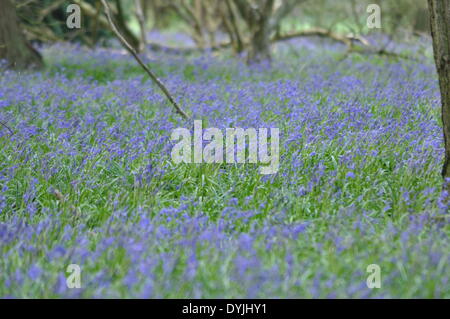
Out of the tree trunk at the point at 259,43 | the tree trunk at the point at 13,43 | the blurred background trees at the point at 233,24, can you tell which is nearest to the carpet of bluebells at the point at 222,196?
the tree trunk at the point at 13,43

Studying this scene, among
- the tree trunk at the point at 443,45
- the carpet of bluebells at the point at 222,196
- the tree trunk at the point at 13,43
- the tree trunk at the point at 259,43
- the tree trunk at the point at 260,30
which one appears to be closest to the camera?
the carpet of bluebells at the point at 222,196

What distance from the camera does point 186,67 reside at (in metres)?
9.66

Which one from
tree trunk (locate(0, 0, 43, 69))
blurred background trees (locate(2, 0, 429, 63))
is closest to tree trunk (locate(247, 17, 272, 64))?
blurred background trees (locate(2, 0, 429, 63))

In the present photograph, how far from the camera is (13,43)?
869 cm

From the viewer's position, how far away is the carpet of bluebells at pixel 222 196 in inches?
122

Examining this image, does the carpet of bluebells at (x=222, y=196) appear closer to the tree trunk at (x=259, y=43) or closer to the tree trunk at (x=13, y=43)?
the tree trunk at (x=13, y=43)

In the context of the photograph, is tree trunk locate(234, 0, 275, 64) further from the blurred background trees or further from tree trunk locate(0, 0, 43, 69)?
tree trunk locate(0, 0, 43, 69)

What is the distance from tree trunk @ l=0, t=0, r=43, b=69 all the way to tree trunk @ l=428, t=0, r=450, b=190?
6496 mm

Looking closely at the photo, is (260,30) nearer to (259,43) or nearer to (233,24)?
(259,43)

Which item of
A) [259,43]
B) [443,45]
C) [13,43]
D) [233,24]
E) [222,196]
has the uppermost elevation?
[233,24]

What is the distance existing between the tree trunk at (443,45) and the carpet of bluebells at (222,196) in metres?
0.54

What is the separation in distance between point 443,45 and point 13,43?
7.02 metres

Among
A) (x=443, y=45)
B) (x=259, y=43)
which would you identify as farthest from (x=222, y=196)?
(x=259, y=43)

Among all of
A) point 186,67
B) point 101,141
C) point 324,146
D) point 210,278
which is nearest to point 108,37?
point 186,67
